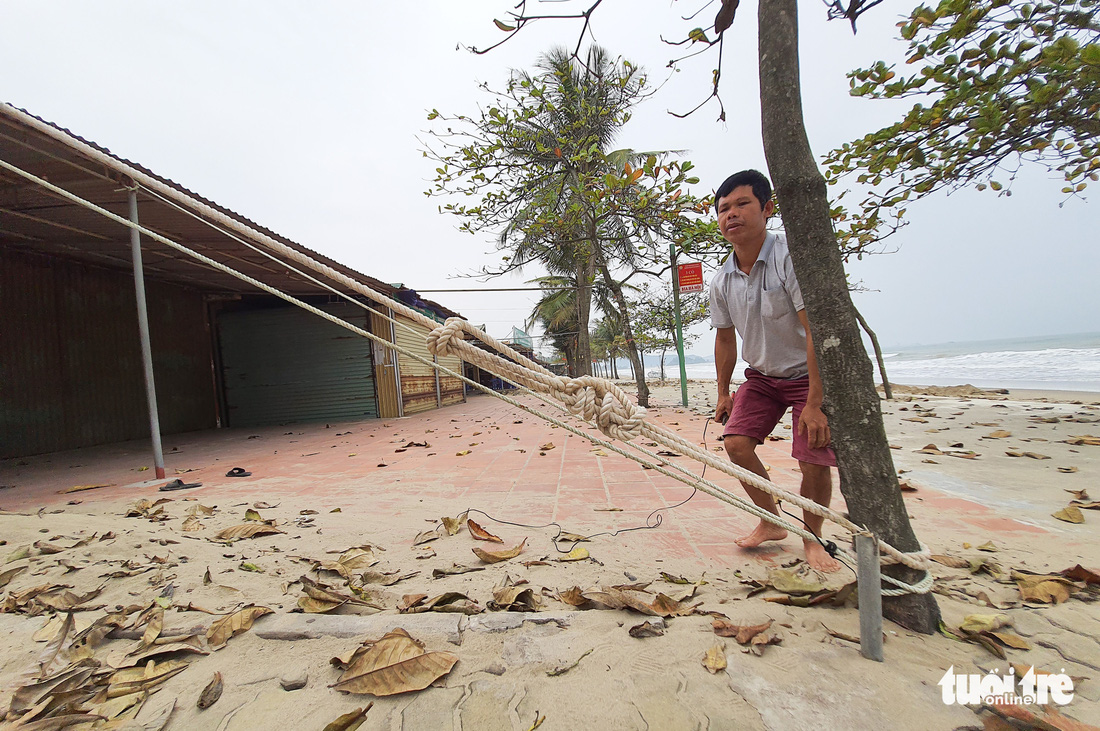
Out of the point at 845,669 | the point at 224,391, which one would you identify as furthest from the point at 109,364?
the point at 845,669

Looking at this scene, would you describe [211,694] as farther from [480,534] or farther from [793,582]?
[793,582]

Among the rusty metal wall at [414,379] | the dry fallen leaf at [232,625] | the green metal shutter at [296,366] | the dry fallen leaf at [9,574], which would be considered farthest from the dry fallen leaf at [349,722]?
the green metal shutter at [296,366]

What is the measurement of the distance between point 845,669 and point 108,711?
5.33 ft

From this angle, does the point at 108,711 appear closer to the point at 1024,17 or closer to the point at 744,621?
the point at 744,621

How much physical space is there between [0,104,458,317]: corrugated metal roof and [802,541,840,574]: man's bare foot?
10.7ft

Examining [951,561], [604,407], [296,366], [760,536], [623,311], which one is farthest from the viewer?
[296,366]

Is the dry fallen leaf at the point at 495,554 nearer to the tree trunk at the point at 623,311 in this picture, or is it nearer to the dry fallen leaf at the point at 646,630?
the dry fallen leaf at the point at 646,630

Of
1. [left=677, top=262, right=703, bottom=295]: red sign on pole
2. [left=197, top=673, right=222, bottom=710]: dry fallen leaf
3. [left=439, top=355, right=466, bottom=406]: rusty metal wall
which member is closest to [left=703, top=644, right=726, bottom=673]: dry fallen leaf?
[left=197, top=673, right=222, bottom=710]: dry fallen leaf

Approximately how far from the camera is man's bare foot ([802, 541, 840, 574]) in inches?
71.9

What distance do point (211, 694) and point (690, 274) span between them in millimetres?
7363

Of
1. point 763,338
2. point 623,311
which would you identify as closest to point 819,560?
point 763,338

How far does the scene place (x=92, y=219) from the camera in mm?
5145

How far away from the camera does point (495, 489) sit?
3326 mm

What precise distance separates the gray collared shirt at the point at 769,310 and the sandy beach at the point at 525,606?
83 cm
